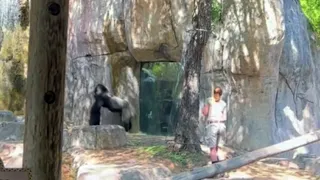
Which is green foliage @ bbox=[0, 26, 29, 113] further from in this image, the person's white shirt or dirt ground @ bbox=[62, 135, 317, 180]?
the person's white shirt

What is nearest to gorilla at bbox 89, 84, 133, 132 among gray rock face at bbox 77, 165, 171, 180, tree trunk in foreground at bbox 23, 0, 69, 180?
gray rock face at bbox 77, 165, 171, 180

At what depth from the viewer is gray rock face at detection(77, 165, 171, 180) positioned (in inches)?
251

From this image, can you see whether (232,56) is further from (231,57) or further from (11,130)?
(11,130)

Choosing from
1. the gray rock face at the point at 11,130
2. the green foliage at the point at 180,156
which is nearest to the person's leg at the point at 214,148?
the green foliage at the point at 180,156

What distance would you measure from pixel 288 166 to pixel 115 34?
17.9 ft

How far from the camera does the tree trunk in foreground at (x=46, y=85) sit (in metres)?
2.73

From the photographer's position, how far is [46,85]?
274 centimetres

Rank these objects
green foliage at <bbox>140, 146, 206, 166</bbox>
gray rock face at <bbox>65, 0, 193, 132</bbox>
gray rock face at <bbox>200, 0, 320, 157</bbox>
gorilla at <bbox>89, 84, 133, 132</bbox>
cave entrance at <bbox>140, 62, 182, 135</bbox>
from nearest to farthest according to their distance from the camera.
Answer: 1. green foliage at <bbox>140, 146, 206, 166</bbox>
2. gray rock face at <bbox>200, 0, 320, 157</bbox>
3. gorilla at <bbox>89, 84, 133, 132</bbox>
4. gray rock face at <bbox>65, 0, 193, 132</bbox>
5. cave entrance at <bbox>140, 62, 182, 135</bbox>

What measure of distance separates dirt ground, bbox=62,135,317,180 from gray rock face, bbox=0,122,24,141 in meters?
1.61

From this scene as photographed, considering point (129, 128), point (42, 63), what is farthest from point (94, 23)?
point (42, 63)

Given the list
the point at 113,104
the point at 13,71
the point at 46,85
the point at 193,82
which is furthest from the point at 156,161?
the point at 13,71

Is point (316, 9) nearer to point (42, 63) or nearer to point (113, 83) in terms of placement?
point (113, 83)

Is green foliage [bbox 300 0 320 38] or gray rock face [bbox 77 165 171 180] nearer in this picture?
gray rock face [bbox 77 165 171 180]

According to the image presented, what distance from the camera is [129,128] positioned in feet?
42.1
